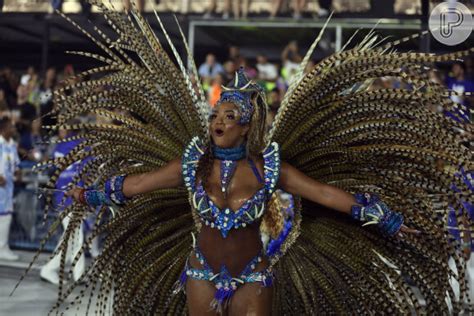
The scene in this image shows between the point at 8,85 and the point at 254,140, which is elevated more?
the point at 8,85

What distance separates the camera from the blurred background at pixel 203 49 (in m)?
10.2

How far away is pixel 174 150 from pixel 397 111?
127 cm

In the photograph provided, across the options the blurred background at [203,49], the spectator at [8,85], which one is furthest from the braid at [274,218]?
the spectator at [8,85]

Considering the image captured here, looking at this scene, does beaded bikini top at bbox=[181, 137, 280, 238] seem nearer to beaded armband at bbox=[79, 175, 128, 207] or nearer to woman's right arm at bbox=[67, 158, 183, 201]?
woman's right arm at bbox=[67, 158, 183, 201]

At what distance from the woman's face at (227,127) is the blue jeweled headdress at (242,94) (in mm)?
30

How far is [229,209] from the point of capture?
13.0 ft

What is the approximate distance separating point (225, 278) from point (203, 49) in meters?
11.1

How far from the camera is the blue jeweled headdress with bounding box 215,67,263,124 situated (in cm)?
406

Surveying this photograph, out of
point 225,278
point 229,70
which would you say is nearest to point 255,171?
point 225,278

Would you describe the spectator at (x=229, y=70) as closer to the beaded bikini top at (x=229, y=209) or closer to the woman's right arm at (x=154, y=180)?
the woman's right arm at (x=154, y=180)

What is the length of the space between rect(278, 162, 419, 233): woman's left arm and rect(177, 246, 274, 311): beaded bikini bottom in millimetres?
391

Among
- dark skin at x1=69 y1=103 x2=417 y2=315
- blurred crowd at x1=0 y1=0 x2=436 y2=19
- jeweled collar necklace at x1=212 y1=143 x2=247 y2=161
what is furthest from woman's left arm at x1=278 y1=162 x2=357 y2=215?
blurred crowd at x1=0 y1=0 x2=436 y2=19

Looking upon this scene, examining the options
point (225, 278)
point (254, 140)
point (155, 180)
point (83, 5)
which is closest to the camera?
point (225, 278)

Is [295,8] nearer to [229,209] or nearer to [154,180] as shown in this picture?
[154,180]
